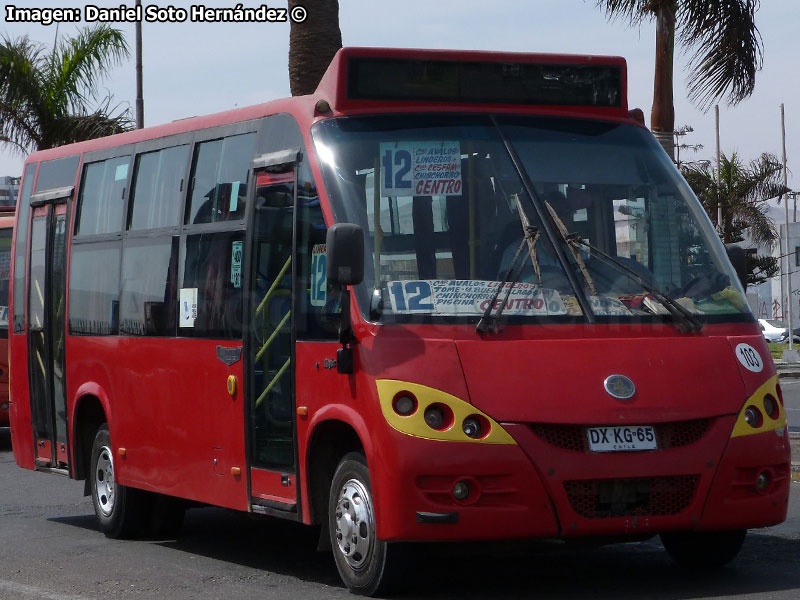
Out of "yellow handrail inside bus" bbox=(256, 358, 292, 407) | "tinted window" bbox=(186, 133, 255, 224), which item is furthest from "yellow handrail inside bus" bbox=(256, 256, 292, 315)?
"tinted window" bbox=(186, 133, 255, 224)

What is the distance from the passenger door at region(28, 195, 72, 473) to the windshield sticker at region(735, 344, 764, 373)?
5821mm

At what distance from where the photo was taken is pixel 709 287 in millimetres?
8266

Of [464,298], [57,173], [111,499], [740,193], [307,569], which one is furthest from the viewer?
[740,193]

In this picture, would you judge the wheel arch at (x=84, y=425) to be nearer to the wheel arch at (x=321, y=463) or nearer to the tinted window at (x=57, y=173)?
the tinted window at (x=57, y=173)

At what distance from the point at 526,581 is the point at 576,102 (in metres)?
2.76

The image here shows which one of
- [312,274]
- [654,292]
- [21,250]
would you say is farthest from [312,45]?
[654,292]

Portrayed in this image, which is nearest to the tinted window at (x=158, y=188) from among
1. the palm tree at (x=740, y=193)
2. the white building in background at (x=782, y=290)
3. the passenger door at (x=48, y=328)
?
the passenger door at (x=48, y=328)

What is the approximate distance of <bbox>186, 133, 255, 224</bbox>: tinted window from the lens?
9.36 metres

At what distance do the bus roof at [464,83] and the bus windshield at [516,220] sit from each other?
12 cm

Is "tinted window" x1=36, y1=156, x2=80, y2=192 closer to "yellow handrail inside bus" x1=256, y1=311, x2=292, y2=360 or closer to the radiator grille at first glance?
"yellow handrail inside bus" x1=256, y1=311, x2=292, y2=360

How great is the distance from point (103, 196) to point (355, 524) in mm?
4570

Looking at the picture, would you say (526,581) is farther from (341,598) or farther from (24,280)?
(24,280)

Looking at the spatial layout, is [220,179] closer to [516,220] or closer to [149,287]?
[149,287]

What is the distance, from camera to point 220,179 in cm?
966
